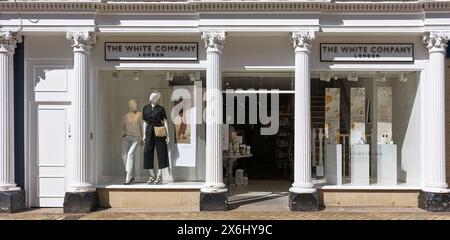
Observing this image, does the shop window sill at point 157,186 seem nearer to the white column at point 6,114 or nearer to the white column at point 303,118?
the white column at point 6,114

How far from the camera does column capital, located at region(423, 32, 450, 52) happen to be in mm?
9094

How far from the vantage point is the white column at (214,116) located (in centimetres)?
916

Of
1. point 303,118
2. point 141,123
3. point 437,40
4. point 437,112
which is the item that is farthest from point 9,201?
point 437,40

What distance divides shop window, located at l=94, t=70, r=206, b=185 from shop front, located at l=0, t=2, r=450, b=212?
23 mm

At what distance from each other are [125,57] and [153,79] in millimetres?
827

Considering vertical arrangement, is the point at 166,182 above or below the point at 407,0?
below

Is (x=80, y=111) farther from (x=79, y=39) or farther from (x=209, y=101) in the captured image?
(x=209, y=101)

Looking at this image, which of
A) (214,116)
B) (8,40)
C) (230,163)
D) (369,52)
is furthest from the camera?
(230,163)

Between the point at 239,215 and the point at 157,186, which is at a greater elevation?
the point at 157,186

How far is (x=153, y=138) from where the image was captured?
10.1 metres

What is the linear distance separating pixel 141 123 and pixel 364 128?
15.9ft

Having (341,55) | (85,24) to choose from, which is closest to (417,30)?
(341,55)

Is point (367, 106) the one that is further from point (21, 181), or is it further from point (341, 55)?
point (21, 181)

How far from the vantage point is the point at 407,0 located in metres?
9.19
